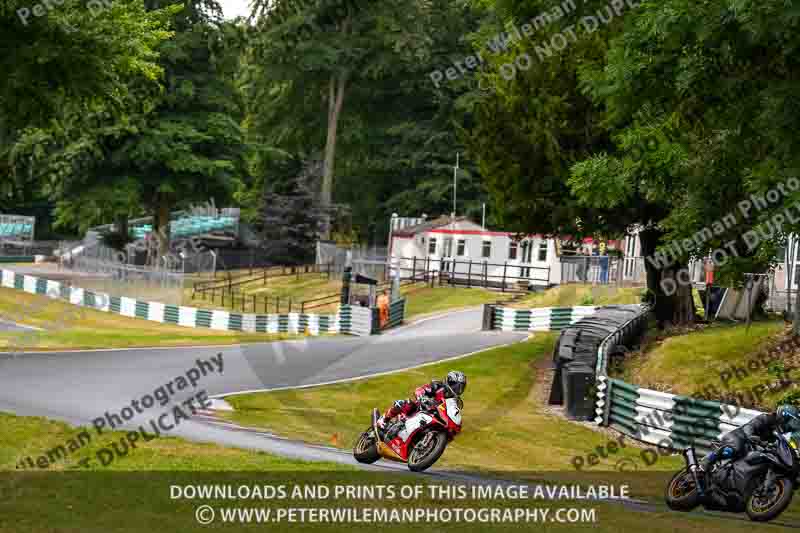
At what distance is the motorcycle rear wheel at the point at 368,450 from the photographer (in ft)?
48.8

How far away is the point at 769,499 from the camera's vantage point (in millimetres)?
12781

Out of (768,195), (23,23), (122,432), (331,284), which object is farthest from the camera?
(331,284)

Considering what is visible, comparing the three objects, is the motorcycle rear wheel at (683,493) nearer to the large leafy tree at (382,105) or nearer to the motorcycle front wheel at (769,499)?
the motorcycle front wheel at (769,499)

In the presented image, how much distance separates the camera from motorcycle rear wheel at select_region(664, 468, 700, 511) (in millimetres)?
13250

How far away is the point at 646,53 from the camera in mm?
20766

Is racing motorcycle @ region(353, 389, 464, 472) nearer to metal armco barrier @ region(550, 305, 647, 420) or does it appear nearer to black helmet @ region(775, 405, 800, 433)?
black helmet @ region(775, 405, 800, 433)

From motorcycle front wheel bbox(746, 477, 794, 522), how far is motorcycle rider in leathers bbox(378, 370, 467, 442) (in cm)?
355

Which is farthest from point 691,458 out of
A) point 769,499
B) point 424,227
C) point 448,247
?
point 424,227

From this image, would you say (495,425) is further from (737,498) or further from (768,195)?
(737,498)

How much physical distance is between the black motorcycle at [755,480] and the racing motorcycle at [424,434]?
279 centimetres

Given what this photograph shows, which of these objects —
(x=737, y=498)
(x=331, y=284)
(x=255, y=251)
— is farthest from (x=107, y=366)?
(x=255, y=251)

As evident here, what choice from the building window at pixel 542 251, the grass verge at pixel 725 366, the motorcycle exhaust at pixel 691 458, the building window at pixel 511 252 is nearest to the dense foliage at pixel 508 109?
the grass verge at pixel 725 366

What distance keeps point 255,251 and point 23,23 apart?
173 feet

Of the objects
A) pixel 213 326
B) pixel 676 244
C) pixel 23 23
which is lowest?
pixel 213 326
